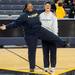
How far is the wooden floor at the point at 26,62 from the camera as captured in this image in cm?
1285

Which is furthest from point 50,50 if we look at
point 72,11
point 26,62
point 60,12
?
point 72,11

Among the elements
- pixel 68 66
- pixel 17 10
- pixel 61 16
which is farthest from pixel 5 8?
pixel 68 66

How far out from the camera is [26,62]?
13.9 meters

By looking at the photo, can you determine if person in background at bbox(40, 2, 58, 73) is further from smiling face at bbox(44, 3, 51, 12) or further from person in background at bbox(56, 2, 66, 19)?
person in background at bbox(56, 2, 66, 19)

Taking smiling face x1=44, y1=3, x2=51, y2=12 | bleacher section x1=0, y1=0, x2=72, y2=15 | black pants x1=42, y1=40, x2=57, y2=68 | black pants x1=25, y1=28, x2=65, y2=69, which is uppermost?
smiling face x1=44, y1=3, x2=51, y2=12

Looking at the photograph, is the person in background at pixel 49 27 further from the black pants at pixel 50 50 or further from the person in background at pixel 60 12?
the person in background at pixel 60 12

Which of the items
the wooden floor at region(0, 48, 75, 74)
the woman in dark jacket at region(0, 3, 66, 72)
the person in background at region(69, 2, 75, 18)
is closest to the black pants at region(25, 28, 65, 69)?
the woman in dark jacket at region(0, 3, 66, 72)

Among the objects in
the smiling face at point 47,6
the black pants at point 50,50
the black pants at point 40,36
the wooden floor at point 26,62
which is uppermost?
→ the smiling face at point 47,6

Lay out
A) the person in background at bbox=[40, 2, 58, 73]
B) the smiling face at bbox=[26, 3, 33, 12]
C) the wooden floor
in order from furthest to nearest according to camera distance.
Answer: the wooden floor
the person in background at bbox=[40, 2, 58, 73]
the smiling face at bbox=[26, 3, 33, 12]

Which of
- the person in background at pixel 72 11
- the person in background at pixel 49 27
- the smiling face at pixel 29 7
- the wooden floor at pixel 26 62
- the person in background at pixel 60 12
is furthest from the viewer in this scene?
the person in background at pixel 72 11

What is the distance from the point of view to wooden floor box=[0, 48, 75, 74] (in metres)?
12.9

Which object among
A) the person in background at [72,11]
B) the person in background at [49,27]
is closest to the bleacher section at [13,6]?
the person in background at [72,11]

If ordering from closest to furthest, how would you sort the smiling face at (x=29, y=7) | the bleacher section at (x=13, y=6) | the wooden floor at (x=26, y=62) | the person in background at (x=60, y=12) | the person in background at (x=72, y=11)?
1. the smiling face at (x=29, y=7)
2. the wooden floor at (x=26, y=62)
3. the person in background at (x=60, y=12)
4. the person in background at (x=72, y=11)
5. the bleacher section at (x=13, y=6)

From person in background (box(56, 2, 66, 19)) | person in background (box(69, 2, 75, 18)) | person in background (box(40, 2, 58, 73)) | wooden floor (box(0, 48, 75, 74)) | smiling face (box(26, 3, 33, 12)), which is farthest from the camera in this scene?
person in background (box(69, 2, 75, 18))
